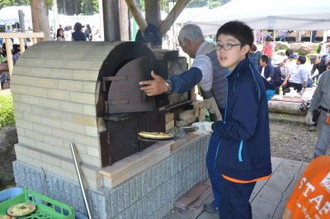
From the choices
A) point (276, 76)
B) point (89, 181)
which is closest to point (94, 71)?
point (89, 181)

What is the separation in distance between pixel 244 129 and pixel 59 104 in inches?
62.5

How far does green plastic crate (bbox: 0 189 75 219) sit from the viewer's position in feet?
7.81

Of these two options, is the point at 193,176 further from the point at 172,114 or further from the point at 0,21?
the point at 0,21

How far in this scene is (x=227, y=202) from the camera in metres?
2.37

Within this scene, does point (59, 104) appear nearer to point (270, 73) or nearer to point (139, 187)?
point (139, 187)

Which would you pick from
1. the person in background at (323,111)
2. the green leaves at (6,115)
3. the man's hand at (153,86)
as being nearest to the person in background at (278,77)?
the person in background at (323,111)

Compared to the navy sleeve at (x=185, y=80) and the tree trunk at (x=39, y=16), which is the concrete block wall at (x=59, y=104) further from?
the tree trunk at (x=39, y=16)

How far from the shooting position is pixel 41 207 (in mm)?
2504

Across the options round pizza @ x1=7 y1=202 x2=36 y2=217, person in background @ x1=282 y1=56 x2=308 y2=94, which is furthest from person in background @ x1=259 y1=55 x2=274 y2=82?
round pizza @ x1=7 y1=202 x2=36 y2=217

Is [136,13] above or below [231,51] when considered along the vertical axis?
above

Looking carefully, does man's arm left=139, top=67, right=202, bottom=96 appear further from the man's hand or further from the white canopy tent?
the white canopy tent

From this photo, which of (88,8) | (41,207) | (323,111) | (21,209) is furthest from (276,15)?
(88,8)

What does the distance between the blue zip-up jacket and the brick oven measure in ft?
2.54

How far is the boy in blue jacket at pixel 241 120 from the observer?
6.74ft
